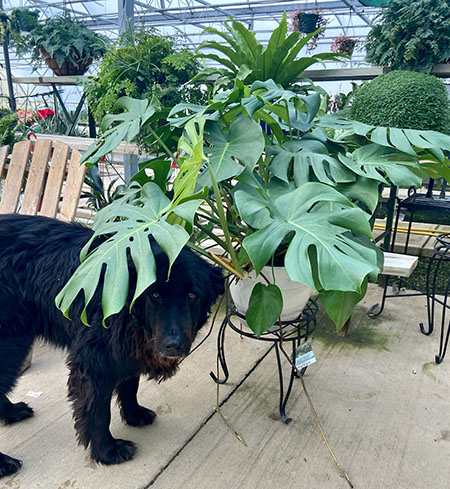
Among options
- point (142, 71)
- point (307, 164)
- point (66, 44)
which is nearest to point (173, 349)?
point (307, 164)

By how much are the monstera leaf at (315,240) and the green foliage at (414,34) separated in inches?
80.3

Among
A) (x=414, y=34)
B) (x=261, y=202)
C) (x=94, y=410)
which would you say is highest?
(x=414, y=34)

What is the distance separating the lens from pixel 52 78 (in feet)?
13.4

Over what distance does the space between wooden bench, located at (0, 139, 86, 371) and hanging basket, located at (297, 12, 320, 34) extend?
3.41 m

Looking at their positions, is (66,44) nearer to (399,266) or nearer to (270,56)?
(270,56)

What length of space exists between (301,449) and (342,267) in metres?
1.04

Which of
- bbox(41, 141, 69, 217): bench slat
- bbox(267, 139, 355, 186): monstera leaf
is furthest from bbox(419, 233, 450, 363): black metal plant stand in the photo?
bbox(41, 141, 69, 217): bench slat

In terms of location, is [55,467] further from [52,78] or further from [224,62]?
[52,78]

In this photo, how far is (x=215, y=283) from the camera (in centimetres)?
164

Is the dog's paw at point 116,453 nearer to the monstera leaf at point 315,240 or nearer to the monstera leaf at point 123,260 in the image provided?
the monstera leaf at point 123,260

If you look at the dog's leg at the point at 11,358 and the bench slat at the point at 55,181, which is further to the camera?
the bench slat at the point at 55,181

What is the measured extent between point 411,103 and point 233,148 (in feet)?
5.29

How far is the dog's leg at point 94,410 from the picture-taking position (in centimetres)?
155

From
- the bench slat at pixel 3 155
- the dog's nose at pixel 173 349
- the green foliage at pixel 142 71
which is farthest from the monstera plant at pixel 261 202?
the bench slat at pixel 3 155
